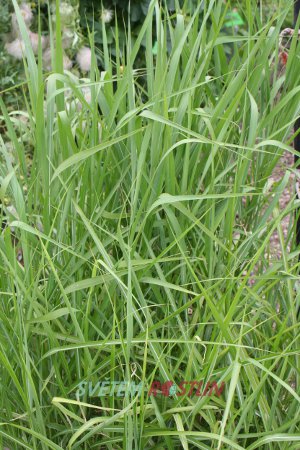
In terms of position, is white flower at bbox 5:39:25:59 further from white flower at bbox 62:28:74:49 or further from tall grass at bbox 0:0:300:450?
tall grass at bbox 0:0:300:450

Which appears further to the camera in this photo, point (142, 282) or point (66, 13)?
point (66, 13)

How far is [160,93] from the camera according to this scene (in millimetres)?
1511

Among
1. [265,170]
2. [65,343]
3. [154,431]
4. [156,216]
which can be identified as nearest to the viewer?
[154,431]

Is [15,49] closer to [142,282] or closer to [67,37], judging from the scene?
[67,37]

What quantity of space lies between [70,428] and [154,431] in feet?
0.53

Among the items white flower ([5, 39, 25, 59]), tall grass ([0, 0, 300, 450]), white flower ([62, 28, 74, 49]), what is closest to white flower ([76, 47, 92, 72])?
white flower ([62, 28, 74, 49])

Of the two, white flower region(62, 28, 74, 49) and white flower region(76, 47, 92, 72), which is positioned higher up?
white flower region(62, 28, 74, 49)

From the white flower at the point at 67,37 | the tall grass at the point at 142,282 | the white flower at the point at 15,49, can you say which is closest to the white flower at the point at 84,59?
the white flower at the point at 67,37

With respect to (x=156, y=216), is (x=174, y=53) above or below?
above

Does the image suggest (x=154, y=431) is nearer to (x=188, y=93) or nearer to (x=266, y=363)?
(x=266, y=363)

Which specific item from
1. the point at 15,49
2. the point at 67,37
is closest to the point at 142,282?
the point at 15,49

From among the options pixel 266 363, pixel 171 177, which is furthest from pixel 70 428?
pixel 171 177

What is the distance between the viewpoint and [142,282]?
147 centimetres

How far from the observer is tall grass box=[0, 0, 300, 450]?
4.42 feet
